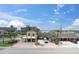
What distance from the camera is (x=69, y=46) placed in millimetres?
3447

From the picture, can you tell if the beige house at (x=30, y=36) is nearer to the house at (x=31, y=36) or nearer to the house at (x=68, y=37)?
the house at (x=31, y=36)

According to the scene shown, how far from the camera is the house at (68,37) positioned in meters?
3.45

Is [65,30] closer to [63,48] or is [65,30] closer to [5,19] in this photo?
[63,48]

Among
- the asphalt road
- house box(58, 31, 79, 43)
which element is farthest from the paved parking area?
house box(58, 31, 79, 43)

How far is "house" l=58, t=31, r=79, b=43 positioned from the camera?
3449 mm

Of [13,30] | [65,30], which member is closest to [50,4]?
[65,30]

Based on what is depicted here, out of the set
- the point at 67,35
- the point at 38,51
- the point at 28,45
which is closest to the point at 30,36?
the point at 28,45

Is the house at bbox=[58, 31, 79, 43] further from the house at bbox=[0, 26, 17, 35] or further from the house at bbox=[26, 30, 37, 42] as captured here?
the house at bbox=[0, 26, 17, 35]

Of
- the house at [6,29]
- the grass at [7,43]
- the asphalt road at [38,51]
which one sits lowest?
the asphalt road at [38,51]

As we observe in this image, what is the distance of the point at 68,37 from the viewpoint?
345cm

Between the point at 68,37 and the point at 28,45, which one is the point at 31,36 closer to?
the point at 28,45

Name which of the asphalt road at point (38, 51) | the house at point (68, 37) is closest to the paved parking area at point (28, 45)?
the asphalt road at point (38, 51)
